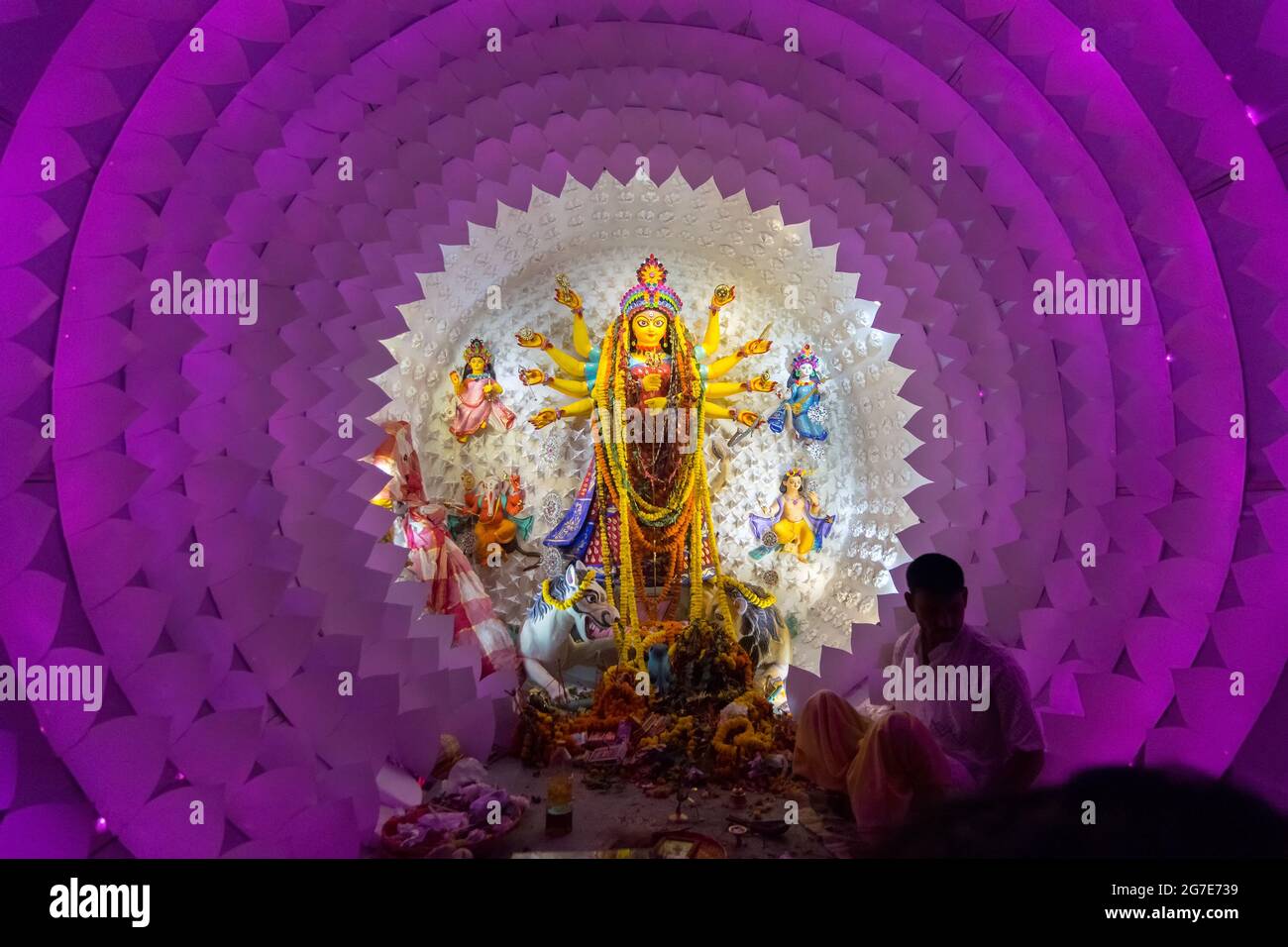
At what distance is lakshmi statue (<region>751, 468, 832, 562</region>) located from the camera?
6508 mm

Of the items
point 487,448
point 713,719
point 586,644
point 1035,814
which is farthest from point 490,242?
point 1035,814

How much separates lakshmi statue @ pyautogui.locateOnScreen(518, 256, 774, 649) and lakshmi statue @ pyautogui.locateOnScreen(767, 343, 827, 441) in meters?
1.10

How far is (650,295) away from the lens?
580 centimetres

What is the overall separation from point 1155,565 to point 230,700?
4.12 m

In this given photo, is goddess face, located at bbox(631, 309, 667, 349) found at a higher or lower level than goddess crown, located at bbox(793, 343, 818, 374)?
higher

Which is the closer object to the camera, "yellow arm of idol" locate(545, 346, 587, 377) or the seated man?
the seated man

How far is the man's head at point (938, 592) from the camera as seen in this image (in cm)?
311

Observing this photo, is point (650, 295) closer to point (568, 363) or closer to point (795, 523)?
point (568, 363)

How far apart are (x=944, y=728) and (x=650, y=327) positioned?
3.63 m

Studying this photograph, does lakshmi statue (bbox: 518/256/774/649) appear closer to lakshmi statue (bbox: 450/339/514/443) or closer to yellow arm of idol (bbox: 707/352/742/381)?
yellow arm of idol (bbox: 707/352/742/381)

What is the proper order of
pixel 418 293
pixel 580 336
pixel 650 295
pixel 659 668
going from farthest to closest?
pixel 580 336
pixel 650 295
pixel 659 668
pixel 418 293

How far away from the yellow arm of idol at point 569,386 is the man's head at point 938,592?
11.9 feet

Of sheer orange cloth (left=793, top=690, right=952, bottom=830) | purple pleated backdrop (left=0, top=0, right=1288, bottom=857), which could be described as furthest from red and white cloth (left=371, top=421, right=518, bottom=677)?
sheer orange cloth (left=793, top=690, right=952, bottom=830)

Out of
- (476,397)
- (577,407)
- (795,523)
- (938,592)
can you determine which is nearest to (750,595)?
(795,523)
